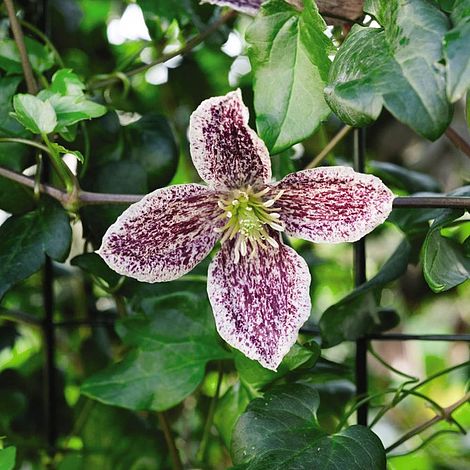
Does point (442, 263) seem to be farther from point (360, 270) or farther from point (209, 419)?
point (209, 419)

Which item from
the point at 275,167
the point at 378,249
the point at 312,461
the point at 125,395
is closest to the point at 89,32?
the point at 275,167

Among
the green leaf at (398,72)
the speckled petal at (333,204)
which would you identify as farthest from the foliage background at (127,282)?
the green leaf at (398,72)

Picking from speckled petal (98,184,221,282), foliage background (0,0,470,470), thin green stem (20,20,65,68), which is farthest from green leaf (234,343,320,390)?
thin green stem (20,20,65,68)

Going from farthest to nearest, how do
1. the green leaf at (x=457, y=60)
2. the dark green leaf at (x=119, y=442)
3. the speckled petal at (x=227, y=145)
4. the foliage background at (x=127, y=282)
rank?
the dark green leaf at (x=119, y=442) < the foliage background at (x=127, y=282) < the speckled petal at (x=227, y=145) < the green leaf at (x=457, y=60)

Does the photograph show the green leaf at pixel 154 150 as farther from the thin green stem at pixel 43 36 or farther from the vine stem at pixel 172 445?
the vine stem at pixel 172 445

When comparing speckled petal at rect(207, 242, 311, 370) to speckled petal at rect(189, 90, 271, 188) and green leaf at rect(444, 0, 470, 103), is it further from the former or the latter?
green leaf at rect(444, 0, 470, 103)

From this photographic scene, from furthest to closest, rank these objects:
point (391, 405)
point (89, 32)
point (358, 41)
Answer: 1. point (89, 32)
2. point (391, 405)
3. point (358, 41)

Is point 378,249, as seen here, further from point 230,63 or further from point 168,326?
point 168,326
